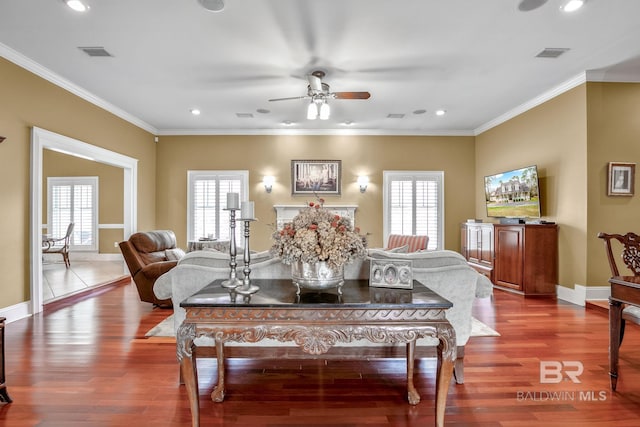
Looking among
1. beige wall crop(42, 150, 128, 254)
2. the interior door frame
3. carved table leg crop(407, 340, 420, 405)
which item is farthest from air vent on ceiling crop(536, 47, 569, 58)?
beige wall crop(42, 150, 128, 254)

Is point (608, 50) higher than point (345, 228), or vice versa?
point (608, 50)

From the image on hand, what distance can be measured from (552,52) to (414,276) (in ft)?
11.5

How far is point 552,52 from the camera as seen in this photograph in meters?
3.95

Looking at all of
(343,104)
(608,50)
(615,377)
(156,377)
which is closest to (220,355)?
(156,377)

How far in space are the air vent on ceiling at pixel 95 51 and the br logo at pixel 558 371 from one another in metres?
5.47

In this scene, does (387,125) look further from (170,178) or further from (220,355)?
(220,355)

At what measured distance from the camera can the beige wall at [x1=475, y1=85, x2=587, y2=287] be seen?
462cm

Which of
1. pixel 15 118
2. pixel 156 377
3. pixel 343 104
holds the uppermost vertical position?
pixel 343 104

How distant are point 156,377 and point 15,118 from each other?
3.71 meters

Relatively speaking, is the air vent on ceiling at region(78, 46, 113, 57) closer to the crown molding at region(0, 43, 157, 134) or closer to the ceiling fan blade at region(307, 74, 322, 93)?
the crown molding at region(0, 43, 157, 134)

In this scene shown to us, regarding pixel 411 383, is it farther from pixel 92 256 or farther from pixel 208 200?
pixel 92 256

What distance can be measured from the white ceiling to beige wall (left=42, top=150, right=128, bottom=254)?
3.61m

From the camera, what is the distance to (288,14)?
3.20 meters

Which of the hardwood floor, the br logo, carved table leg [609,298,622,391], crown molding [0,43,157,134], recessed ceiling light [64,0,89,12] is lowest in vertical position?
the hardwood floor
